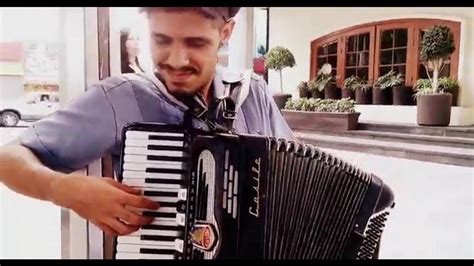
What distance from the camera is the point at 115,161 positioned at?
1527mm

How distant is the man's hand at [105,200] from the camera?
151cm

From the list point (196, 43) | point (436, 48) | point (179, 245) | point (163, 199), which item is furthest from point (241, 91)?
point (436, 48)

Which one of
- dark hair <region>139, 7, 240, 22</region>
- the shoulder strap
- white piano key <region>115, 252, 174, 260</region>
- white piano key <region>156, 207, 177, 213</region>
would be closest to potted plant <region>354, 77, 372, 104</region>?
the shoulder strap

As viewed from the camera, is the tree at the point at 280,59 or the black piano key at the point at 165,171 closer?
the black piano key at the point at 165,171

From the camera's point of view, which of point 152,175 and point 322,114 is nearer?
point 152,175

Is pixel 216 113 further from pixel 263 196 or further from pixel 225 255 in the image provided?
pixel 225 255

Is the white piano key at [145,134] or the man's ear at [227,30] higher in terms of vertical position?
the man's ear at [227,30]

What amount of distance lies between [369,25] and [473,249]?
82cm

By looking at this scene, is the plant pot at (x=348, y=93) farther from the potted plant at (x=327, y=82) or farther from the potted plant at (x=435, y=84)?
the potted plant at (x=435, y=84)

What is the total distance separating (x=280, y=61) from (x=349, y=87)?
0.79 ft

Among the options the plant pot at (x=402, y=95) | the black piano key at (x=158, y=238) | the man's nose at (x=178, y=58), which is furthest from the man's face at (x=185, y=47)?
the plant pot at (x=402, y=95)

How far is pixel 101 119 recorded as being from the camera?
5.02ft

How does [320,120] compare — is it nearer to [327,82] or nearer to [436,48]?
[327,82]
